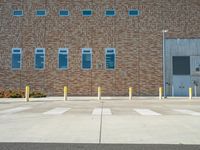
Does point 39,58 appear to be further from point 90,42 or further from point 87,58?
point 90,42

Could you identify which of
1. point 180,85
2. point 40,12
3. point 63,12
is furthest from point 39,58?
point 180,85

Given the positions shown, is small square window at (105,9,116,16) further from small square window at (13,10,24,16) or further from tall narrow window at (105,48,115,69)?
small square window at (13,10,24,16)

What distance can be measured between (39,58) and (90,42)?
21.8 feet

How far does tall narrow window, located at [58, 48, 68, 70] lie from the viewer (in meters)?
30.7

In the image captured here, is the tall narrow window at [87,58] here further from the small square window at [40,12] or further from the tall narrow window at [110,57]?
the small square window at [40,12]

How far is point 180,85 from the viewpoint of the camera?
3073cm

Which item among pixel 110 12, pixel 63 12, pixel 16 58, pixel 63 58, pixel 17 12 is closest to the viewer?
pixel 63 58

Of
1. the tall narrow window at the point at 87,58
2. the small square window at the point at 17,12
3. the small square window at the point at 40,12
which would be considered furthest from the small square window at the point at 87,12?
the small square window at the point at 17,12

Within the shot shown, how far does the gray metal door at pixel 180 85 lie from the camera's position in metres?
30.7

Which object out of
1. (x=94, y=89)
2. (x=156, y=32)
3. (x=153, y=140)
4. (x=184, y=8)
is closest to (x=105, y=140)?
(x=153, y=140)

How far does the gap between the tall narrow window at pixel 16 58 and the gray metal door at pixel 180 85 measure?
1935 cm

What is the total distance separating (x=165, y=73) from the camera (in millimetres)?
30781

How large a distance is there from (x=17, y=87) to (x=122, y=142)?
27.4m

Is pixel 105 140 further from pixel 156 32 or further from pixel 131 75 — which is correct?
pixel 156 32
